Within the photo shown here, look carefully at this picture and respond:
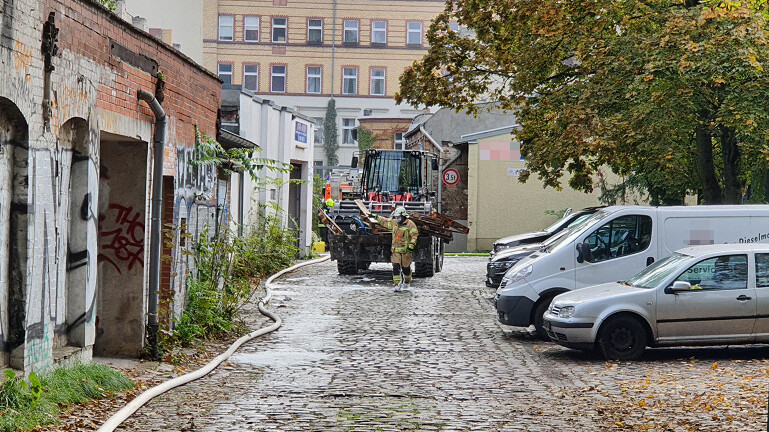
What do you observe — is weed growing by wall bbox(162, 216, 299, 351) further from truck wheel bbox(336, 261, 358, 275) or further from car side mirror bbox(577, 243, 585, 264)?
truck wheel bbox(336, 261, 358, 275)

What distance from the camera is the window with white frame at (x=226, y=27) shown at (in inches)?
2581

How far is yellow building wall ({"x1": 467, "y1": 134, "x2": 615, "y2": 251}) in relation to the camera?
145 feet

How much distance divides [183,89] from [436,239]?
13448 mm

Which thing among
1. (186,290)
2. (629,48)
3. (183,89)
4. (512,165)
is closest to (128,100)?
(183,89)

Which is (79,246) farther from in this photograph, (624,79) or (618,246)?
(624,79)

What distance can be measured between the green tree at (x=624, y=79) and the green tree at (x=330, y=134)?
39.4 meters

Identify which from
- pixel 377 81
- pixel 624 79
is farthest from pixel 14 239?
pixel 377 81

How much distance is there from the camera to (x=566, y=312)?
13984mm

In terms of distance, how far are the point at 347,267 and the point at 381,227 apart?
6.77 feet

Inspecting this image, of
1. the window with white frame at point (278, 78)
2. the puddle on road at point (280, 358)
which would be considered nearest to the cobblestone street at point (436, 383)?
the puddle on road at point (280, 358)

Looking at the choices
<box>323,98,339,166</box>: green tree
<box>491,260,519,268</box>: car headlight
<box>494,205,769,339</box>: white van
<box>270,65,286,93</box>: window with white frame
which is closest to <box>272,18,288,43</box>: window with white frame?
<box>270,65,286,93</box>: window with white frame

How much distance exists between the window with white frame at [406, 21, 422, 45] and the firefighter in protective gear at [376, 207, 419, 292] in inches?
1683

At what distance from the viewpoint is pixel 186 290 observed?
50.3 ft

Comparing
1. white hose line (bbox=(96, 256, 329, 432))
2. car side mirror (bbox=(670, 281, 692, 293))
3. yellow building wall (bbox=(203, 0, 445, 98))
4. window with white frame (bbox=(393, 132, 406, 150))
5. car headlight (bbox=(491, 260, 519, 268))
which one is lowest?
white hose line (bbox=(96, 256, 329, 432))
